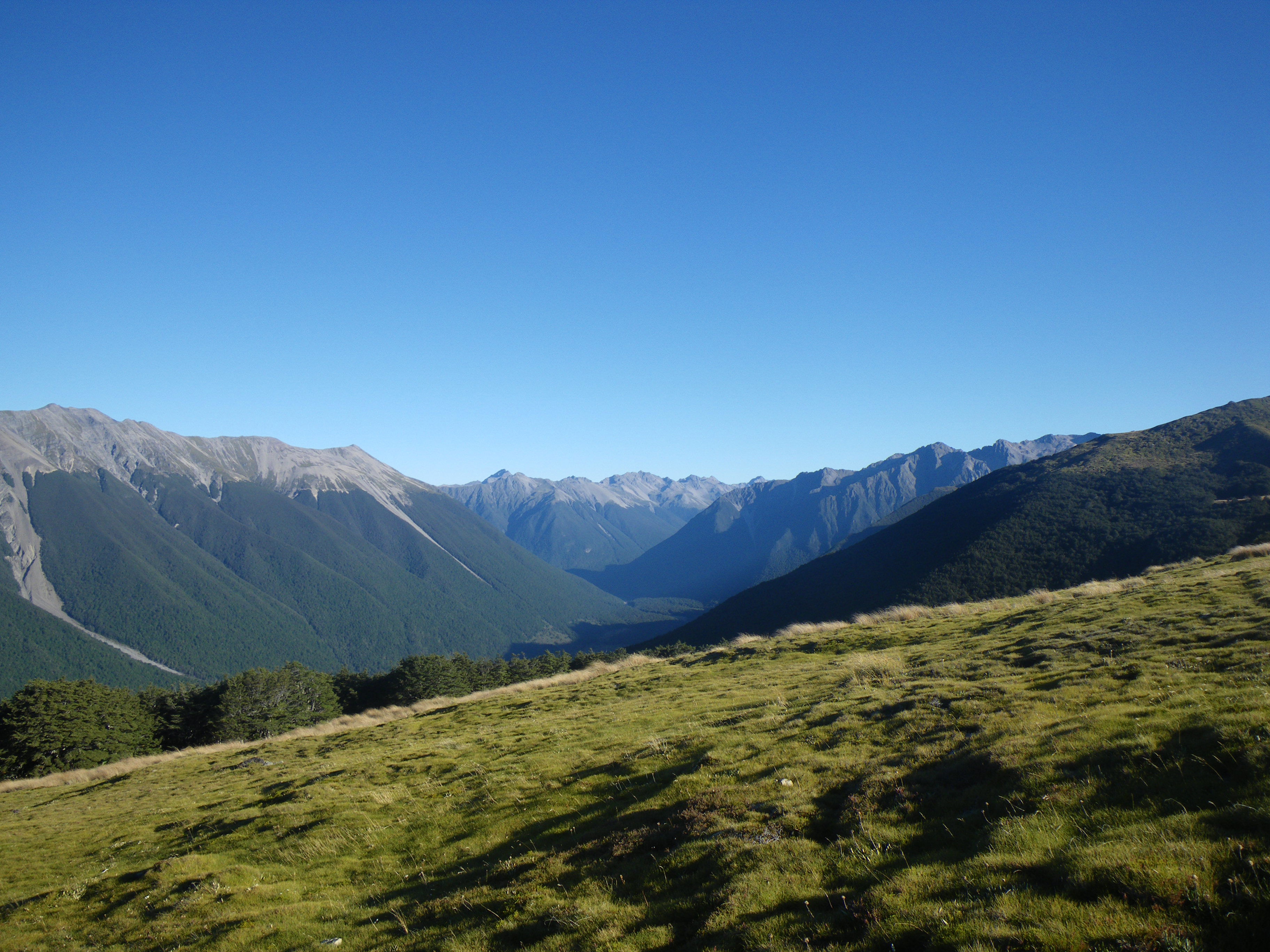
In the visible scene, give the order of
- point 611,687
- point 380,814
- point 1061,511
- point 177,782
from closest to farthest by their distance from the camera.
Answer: point 380,814
point 177,782
point 611,687
point 1061,511

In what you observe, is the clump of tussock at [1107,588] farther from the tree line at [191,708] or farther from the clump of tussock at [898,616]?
the tree line at [191,708]

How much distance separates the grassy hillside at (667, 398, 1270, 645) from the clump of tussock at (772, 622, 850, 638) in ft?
245

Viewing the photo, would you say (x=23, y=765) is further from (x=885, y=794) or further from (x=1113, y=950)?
(x=1113, y=950)

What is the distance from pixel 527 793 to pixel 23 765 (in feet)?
233

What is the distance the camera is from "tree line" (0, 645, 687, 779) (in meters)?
58.1

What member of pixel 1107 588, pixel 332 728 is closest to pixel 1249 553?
pixel 1107 588

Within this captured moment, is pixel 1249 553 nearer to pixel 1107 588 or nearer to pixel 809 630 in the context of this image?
pixel 1107 588

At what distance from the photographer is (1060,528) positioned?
395 feet

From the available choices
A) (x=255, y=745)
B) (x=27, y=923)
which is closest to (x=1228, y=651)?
(x=27, y=923)

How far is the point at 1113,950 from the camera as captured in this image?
245 inches

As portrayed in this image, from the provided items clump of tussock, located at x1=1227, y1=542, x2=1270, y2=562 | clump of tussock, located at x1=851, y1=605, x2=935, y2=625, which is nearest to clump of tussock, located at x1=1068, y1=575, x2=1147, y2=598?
clump of tussock, located at x1=1227, y1=542, x2=1270, y2=562

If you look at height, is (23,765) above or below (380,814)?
below

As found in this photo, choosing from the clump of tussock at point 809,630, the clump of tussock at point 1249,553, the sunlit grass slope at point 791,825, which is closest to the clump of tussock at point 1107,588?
the clump of tussock at point 1249,553

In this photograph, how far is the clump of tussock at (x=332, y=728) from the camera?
1597 inches
